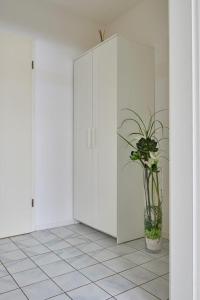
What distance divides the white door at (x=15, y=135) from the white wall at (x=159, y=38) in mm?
1296

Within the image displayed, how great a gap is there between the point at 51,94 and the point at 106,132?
0.89m

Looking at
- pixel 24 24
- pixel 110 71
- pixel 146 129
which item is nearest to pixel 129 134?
pixel 146 129

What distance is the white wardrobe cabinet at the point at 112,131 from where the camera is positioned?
2477 mm

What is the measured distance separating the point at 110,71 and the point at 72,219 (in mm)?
1821

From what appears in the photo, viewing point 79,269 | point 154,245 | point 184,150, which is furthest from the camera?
point 154,245

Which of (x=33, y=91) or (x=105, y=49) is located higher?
(x=105, y=49)

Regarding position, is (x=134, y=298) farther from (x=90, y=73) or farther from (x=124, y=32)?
(x=124, y=32)

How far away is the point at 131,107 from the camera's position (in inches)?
101

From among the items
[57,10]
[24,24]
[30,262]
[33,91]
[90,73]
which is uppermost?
[57,10]

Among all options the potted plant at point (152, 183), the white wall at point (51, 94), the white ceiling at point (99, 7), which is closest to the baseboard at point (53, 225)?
the white wall at point (51, 94)

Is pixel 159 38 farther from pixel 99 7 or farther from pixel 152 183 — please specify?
pixel 152 183

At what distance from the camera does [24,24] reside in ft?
9.29

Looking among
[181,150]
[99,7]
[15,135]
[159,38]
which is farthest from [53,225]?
[99,7]

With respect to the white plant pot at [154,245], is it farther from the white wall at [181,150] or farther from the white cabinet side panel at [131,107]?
the white wall at [181,150]
